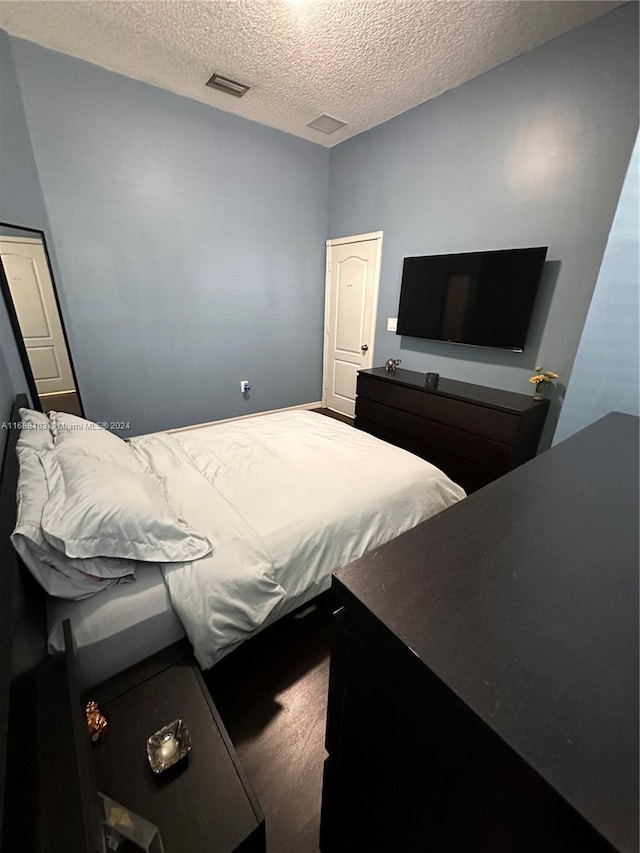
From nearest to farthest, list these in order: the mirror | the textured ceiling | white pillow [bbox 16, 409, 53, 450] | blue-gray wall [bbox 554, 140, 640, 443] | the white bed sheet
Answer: the white bed sheet
white pillow [bbox 16, 409, 53, 450]
blue-gray wall [bbox 554, 140, 640, 443]
the textured ceiling
the mirror

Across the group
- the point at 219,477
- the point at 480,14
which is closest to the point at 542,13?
the point at 480,14

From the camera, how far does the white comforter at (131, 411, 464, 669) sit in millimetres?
1125

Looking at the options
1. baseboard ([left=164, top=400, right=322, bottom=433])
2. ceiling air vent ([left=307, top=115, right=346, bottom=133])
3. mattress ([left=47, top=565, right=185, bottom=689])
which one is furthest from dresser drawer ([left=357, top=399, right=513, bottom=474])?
ceiling air vent ([left=307, top=115, right=346, bottom=133])

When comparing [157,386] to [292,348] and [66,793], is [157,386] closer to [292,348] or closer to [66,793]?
[292,348]

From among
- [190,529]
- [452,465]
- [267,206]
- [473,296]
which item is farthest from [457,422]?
[267,206]

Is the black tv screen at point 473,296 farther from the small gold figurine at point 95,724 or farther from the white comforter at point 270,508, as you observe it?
the small gold figurine at point 95,724

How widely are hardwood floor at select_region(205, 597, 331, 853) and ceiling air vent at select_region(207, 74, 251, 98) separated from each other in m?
3.64

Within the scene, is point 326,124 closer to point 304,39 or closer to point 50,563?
point 304,39

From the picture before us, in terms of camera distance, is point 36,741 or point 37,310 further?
point 37,310

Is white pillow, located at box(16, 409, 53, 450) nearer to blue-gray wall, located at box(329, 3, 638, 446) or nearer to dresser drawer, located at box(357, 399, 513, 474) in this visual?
dresser drawer, located at box(357, 399, 513, 474)

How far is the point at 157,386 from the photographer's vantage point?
10.9 ft

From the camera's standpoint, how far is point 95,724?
2.64 ft

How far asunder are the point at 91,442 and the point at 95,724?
1047 mm

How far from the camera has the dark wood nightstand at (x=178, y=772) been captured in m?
0.69
